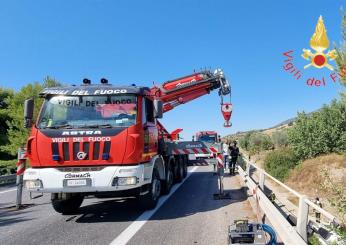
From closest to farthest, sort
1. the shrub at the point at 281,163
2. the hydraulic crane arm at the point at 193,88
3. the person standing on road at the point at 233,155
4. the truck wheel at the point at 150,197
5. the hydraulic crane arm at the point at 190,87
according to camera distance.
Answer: the truck wheel at the point at 150,197 → the hydraulic crane arm at the point at 193,88 → the hydraulic crane arm at the point at 190,87 → the shrub at the point at 281,163 → the person standing on road at the point at 233,155

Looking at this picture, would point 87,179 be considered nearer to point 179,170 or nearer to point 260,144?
point 179,170

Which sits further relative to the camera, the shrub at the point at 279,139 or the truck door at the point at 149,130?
the shrub at the point at 279,139

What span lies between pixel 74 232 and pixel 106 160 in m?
1.55

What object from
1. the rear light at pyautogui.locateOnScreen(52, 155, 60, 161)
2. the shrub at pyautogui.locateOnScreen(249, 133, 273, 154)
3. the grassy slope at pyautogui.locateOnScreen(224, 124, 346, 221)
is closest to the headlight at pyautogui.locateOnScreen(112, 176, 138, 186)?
the rear light at pyautogui.locateOnScreen(52, 155, 60, 161)

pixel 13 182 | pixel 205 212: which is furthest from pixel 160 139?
pixel 13 182

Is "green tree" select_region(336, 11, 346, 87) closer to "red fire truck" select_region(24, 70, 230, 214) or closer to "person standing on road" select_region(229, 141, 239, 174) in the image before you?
"red fire truck" select_region(24, 70, 230, 214)

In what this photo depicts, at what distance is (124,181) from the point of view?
818cm

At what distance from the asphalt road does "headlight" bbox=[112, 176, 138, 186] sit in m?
0.83

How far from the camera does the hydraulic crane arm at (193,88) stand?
16766 mm

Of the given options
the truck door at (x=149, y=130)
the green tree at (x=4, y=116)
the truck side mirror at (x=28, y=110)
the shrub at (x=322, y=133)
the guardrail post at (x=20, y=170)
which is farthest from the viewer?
the green tree at (x=4, y=116)

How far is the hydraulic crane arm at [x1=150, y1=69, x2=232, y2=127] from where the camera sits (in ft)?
55.0

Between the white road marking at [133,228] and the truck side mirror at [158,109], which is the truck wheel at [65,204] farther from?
the truck side mirror at [158,109]

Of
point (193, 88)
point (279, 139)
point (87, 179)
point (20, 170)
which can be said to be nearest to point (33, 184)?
point (87, 179)

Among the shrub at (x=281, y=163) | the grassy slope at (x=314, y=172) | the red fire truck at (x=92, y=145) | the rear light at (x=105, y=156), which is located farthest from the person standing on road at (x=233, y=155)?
the rear light at (x=105, y=156)
